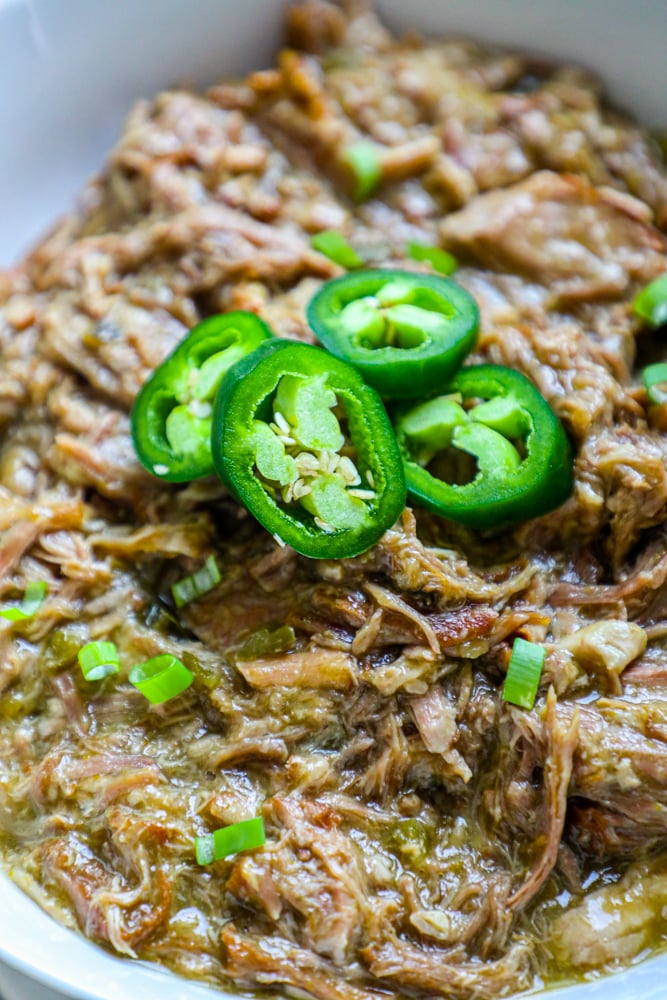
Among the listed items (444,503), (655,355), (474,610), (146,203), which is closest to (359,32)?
(146,203)

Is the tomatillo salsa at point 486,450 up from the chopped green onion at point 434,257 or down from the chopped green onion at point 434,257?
down

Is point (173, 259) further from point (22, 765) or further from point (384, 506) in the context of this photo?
point (22, 765)

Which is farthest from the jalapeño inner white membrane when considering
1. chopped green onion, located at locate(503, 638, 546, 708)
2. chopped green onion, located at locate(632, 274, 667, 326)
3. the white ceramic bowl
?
the white ceramic bowl

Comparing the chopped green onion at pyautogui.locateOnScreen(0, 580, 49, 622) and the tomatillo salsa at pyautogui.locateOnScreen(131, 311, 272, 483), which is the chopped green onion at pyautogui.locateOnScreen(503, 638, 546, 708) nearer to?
the tomatillo salsa at pyautogui.locateOnScreen(131, 311, 272, 483)

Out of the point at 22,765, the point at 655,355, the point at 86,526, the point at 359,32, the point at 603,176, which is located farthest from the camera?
the point at 359,32

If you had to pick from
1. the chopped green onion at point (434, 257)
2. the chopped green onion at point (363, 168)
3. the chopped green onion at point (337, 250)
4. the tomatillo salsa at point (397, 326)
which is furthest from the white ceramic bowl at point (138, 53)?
the tomatillo salsa at point (397, 326)

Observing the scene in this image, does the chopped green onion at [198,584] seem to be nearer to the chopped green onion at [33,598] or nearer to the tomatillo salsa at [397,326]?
the chopped green onion at [33,598]
